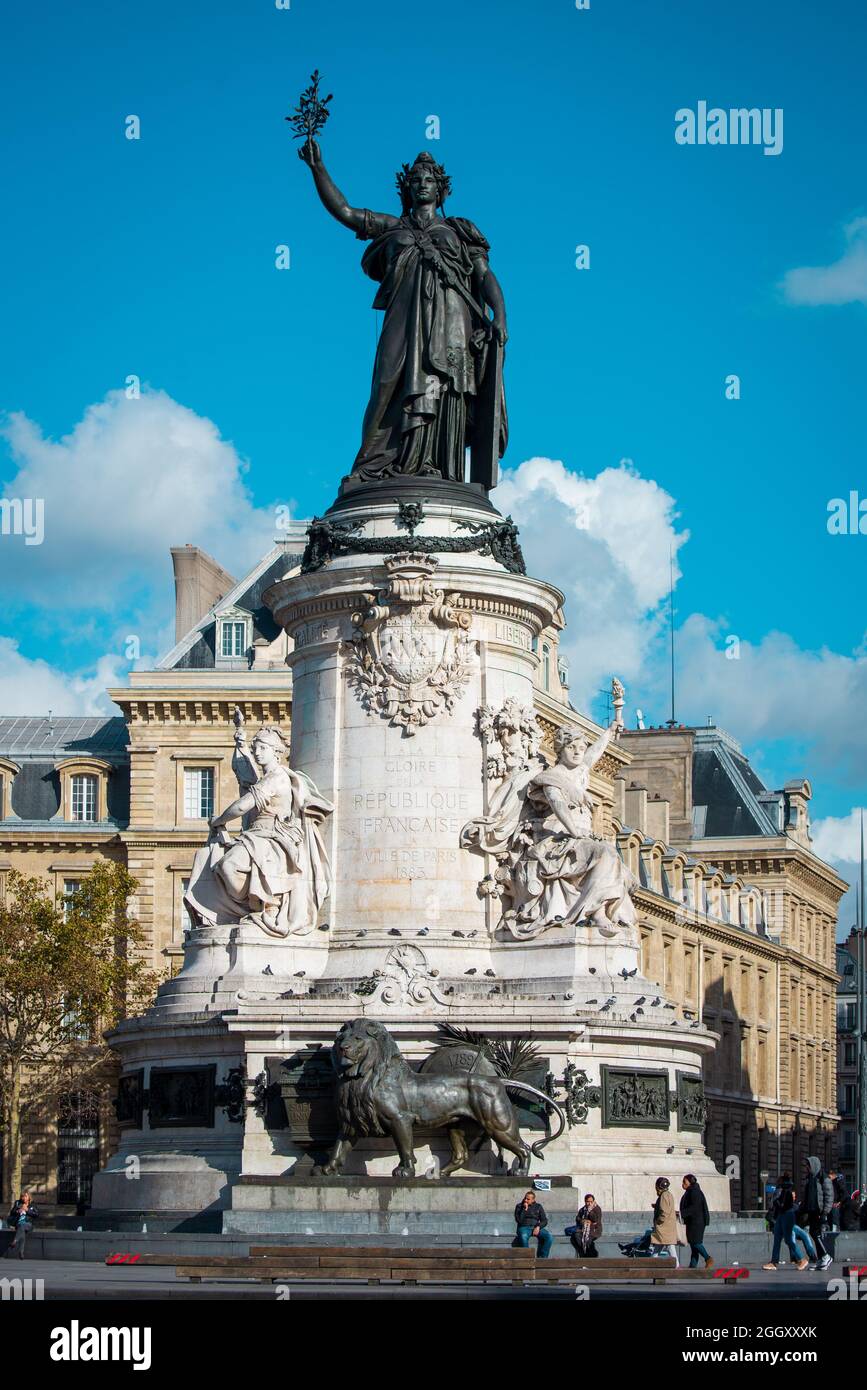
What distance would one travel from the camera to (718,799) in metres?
109

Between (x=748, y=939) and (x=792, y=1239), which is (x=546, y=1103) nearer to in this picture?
(x=792, y=1239)

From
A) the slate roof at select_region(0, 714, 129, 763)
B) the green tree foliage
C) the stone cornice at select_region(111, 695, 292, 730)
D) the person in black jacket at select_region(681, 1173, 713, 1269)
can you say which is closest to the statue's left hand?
the person in black jacket at select_region(681, 1173, 713, 1269)

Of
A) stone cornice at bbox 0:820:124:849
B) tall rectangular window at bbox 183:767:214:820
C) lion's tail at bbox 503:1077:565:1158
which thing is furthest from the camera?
stone cornice at bbox 0:820:124:849

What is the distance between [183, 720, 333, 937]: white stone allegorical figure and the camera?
3209 cm

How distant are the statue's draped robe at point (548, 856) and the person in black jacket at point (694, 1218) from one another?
4364 millimetres

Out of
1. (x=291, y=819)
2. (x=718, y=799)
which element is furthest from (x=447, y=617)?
(x=718, y=799)

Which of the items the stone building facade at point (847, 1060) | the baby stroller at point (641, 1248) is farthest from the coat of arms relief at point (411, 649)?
the stone building facade at point (847, 1060)

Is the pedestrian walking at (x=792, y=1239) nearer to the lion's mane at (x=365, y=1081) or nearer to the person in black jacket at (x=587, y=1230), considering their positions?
the person in black jacket at (x=587, y=1230)

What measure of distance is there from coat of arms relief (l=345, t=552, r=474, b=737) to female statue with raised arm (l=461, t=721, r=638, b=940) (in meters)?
1.65

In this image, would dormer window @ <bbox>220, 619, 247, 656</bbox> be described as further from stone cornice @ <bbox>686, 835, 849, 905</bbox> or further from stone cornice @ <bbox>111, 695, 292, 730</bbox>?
stone cornice @ <bbox>686, 835, 849, 905</bbox>

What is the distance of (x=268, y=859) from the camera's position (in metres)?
32.1

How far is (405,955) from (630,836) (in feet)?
179

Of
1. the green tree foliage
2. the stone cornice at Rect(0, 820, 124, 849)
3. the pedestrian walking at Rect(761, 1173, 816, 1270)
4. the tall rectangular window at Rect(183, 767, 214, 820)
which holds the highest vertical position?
the tall rectangular window at Rect(183, 767, 214, 820)
